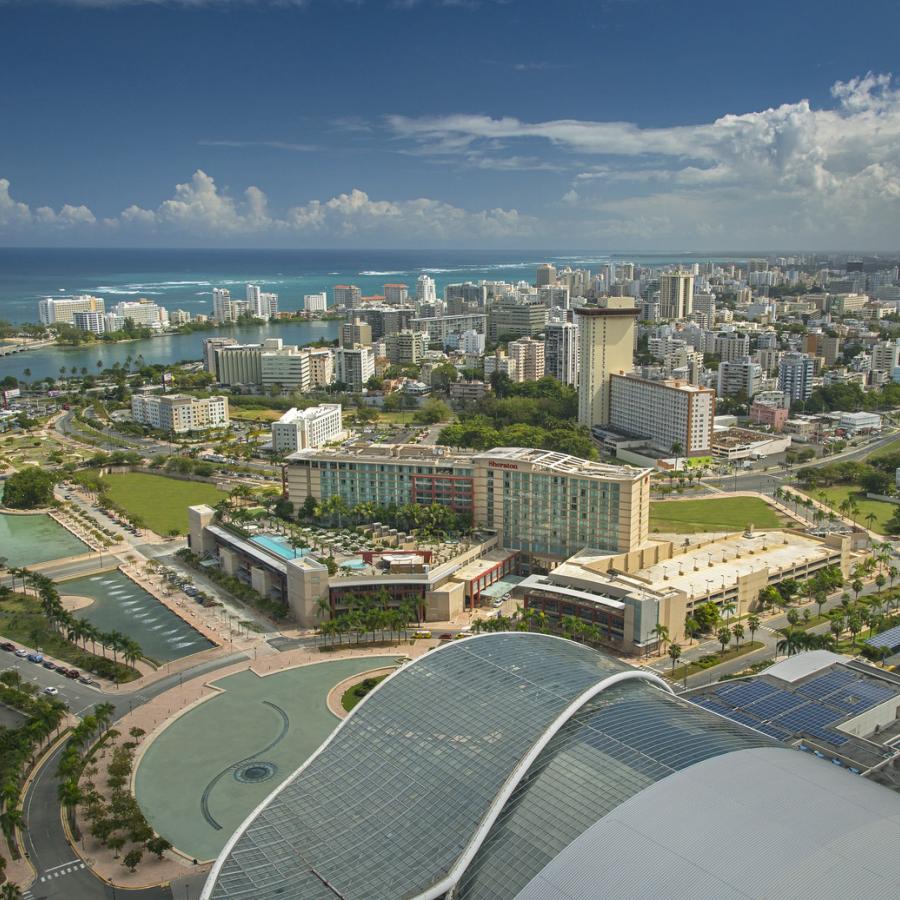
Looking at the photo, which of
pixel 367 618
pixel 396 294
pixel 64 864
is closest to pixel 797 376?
pixel 367 618

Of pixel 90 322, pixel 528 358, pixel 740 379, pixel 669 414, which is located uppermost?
pixel 90 322

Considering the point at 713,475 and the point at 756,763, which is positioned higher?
the point at 756,763

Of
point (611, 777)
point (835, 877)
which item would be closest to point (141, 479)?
point (611, 777)

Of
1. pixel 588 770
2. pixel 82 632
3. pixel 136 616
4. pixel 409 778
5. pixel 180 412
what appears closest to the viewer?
pixel 588 770

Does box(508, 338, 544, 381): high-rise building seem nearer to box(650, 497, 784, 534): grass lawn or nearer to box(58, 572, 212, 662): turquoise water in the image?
box(650, 497, 784, 534): grass lawn

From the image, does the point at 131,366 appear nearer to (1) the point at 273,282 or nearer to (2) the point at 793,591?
(2) the point at 793,591

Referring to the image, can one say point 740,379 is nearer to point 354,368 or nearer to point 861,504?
point 861,504

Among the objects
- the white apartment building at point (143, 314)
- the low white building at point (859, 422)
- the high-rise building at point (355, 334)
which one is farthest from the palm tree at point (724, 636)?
the white apartment building at point (143, 314)

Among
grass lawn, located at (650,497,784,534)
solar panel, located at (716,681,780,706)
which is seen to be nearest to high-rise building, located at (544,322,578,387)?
grass lawn, located at (650,497,784,534)
